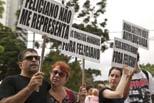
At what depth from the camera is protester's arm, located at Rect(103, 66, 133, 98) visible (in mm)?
6312

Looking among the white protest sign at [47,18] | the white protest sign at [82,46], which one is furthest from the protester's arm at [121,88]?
the white protest sign at [82,46]

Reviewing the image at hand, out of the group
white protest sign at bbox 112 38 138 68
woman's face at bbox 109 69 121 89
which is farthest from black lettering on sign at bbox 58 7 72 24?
white protest sign at bbox 112 38 138 68

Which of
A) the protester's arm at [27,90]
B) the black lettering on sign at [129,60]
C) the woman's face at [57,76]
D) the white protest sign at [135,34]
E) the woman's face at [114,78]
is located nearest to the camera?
the protester's arm at [27,90]

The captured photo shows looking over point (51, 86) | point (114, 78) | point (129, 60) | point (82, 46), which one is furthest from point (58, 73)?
point (82, 46)

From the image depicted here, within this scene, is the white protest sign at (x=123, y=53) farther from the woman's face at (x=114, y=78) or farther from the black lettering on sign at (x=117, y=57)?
the woman's face at (x=114, y=78)

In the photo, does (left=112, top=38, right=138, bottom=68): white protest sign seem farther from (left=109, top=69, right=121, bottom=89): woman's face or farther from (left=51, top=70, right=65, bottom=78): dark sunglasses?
(left=51, top=70, right=65, bottom=78): dark sunglasses

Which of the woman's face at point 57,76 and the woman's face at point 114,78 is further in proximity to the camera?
the woman's face at point 114,78

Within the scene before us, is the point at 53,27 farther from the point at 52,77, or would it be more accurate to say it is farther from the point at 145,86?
the point at 145,86

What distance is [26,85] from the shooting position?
551 cm

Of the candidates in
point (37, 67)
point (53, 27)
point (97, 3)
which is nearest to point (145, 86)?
point (53, 27)

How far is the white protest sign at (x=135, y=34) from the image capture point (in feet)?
28.8

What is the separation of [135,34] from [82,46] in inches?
36.2

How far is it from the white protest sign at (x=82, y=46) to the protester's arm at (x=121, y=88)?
2.36 meters

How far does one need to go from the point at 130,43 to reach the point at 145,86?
120cm
